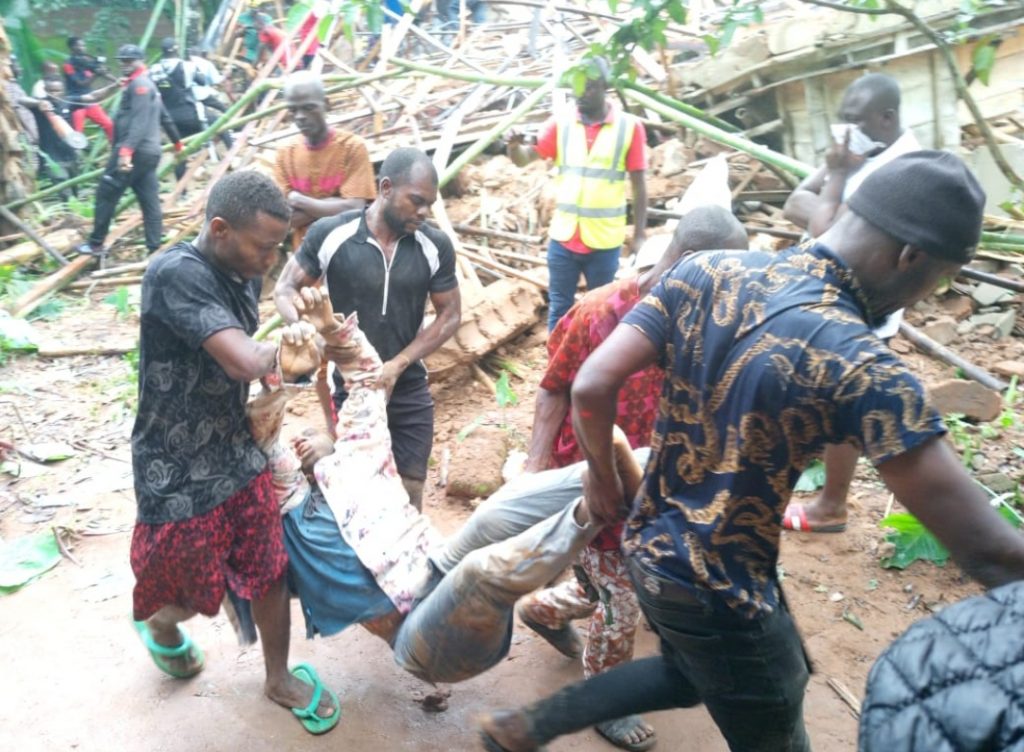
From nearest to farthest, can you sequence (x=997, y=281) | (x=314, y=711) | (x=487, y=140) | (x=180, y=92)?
1. (x=314, y=711)
2. (x=997, y=281)
3. (x=487, y=140)
4. (x=180, y=92)

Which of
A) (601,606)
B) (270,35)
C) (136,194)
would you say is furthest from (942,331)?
(270,35)

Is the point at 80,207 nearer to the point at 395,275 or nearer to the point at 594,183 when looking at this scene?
the point at 594,183

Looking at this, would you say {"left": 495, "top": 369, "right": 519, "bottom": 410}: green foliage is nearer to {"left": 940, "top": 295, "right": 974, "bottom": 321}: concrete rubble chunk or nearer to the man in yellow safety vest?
the man in yellow safety vest

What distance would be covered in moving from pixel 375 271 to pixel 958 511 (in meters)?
2.62

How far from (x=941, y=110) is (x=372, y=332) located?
209 inches

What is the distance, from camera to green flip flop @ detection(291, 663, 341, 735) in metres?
3.04

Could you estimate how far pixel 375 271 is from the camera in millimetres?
3672

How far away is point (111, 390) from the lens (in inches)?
250

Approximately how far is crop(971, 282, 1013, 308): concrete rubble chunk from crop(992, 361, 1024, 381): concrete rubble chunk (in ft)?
2.28

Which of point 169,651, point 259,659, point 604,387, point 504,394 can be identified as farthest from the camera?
point 504,394

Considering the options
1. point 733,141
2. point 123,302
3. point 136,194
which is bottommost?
point 123,302

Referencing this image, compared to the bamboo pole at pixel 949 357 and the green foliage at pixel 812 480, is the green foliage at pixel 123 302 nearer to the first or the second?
the green foliage at pixel 812 480

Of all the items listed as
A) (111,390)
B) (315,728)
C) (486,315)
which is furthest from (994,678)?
(111,390)

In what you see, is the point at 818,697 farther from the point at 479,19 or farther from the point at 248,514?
the point at 479,19
